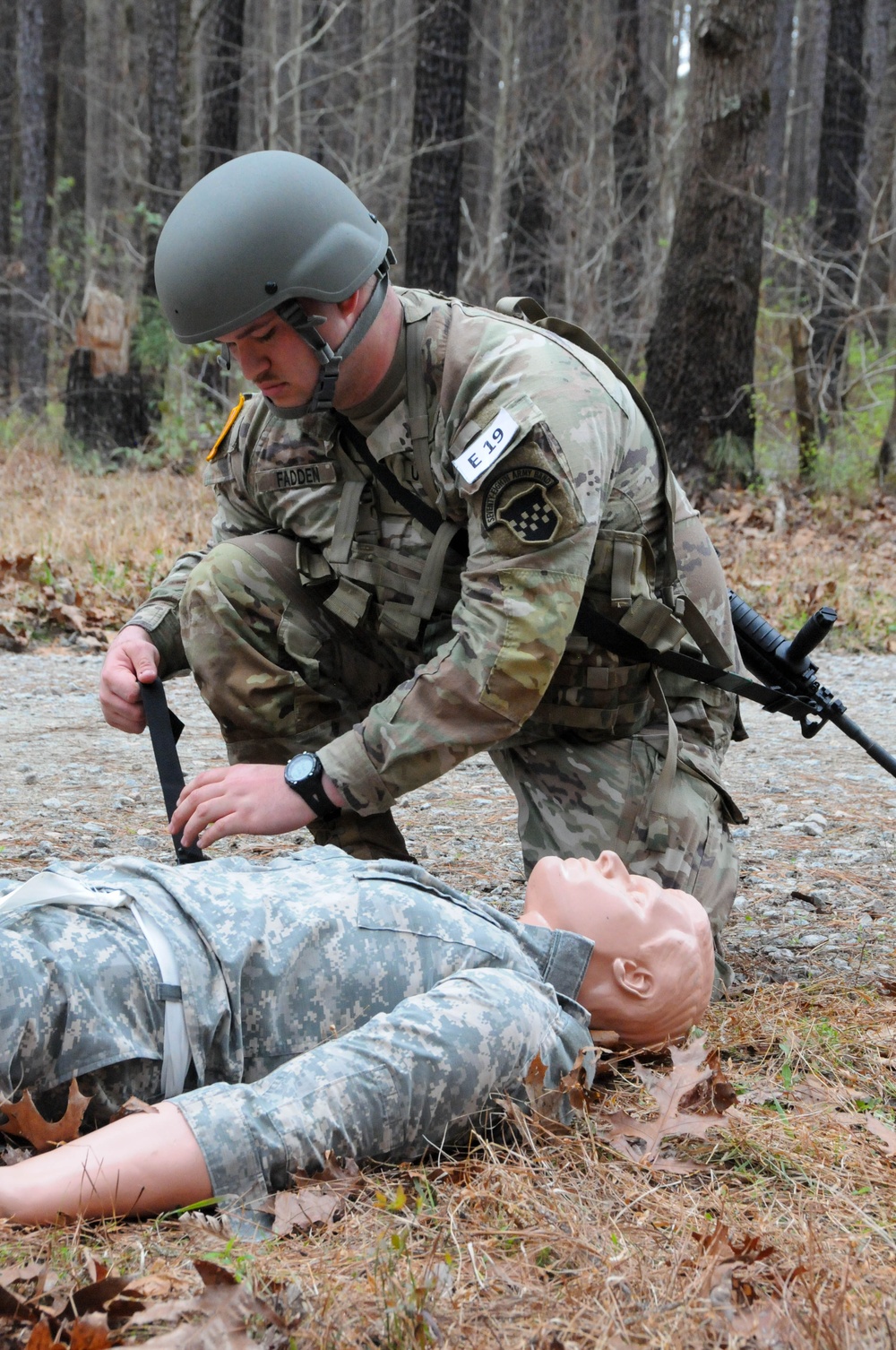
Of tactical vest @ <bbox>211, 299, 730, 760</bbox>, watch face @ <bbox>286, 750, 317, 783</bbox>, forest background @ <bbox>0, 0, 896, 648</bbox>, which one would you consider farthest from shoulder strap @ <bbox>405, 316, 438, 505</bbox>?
forest background @ <bbox>0, 0, 896, 648</bbox>

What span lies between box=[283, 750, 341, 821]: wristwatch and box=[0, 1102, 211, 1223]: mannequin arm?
772 mm

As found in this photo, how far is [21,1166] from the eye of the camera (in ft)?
5.49

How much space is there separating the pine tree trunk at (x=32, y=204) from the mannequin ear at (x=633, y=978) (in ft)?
45.2

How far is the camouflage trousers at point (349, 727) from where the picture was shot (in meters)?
2.87

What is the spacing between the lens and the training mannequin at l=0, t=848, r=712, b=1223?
1733 mm

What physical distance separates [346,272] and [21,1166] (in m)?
1.78

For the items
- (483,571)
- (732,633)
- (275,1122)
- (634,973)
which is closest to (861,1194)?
(634,973)

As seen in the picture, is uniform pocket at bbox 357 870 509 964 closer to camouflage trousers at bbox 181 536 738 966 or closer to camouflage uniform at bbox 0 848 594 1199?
camouflage uniform at bbox 0 848 594 1199

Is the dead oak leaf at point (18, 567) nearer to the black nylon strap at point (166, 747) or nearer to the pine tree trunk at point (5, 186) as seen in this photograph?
the black nylon strap at point (166, 747)

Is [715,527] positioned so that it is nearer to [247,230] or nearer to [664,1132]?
[247,230]

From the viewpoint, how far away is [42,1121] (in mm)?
1781

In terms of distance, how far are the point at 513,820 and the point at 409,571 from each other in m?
1.23

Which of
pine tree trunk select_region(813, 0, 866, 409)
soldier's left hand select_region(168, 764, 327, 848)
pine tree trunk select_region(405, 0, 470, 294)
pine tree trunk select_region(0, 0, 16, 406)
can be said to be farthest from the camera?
pine tree trunk select_region(0, 0, 16, 406)

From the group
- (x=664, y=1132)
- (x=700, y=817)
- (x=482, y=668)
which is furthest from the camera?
(x=700, y=817)
